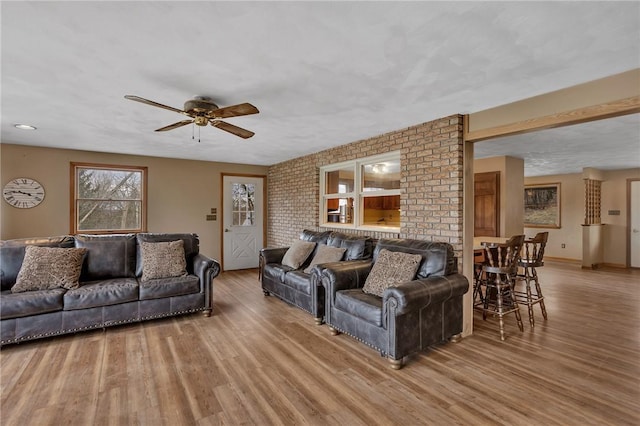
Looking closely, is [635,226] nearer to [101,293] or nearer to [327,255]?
[327,255]

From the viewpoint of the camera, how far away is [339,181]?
530 centimetres

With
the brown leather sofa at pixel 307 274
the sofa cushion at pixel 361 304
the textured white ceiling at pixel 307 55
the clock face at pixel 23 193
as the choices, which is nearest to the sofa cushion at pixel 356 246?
the brown leather sofa at pixel 307 274

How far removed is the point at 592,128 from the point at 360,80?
132 inches

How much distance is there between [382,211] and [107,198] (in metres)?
4.78

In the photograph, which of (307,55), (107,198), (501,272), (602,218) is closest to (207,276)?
(307,55)

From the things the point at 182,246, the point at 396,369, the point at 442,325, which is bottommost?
the point at 396,369

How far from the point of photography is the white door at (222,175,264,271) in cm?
668

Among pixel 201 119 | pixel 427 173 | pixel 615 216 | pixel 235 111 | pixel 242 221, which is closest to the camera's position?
pixel 235 111

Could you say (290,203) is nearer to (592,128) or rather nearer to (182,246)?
(182,246)

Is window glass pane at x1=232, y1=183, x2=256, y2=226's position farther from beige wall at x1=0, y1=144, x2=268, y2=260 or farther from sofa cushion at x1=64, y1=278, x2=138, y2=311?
sofa cushion at x1=64, y1=278, x2=138, y2=311

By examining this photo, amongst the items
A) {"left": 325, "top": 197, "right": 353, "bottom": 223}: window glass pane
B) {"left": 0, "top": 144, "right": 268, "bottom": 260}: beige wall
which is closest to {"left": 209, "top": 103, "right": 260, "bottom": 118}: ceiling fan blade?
{"left": 325, "top": 197, "right": 353, "bottom": 223}: window glass pane

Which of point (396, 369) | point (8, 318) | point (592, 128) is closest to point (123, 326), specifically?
point (8, 318)

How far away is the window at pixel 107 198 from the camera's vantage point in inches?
210

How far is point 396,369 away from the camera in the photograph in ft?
8.54
